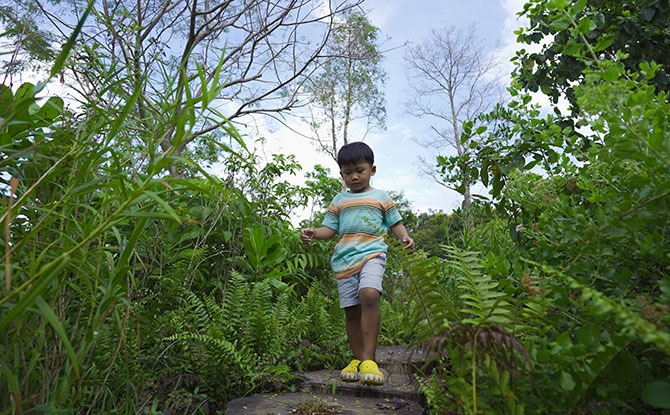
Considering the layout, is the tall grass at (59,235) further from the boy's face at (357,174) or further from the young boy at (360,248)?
the boy's face at (357,174)

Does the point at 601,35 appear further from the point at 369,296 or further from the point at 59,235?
the point at 59,235

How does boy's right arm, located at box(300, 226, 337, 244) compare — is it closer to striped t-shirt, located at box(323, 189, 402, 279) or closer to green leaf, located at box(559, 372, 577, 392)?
striped t-shirt, located at box(323, 189, 402, 279)

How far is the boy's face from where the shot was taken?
348cm

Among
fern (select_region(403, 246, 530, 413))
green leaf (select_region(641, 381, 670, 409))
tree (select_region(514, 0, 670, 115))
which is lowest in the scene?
green leaf (select_region(641, 381, 670, 409))

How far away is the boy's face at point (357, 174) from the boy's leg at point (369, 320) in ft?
2.59

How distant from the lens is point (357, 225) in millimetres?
3336

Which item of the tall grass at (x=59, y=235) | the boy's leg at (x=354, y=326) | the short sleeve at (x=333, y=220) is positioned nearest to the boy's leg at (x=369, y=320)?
the boy's leg at (x=354, y=326)

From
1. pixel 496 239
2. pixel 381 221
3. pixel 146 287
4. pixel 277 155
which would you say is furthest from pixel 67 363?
pixel 277 155

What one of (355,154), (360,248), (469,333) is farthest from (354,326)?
(469,333)

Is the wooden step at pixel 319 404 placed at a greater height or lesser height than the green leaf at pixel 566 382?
lesser

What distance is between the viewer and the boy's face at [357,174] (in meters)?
3.48

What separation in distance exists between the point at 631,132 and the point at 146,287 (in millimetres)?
2194

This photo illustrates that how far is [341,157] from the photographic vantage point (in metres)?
3.50

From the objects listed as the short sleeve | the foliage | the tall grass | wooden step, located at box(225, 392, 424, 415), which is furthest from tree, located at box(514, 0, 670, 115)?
the tall grass
